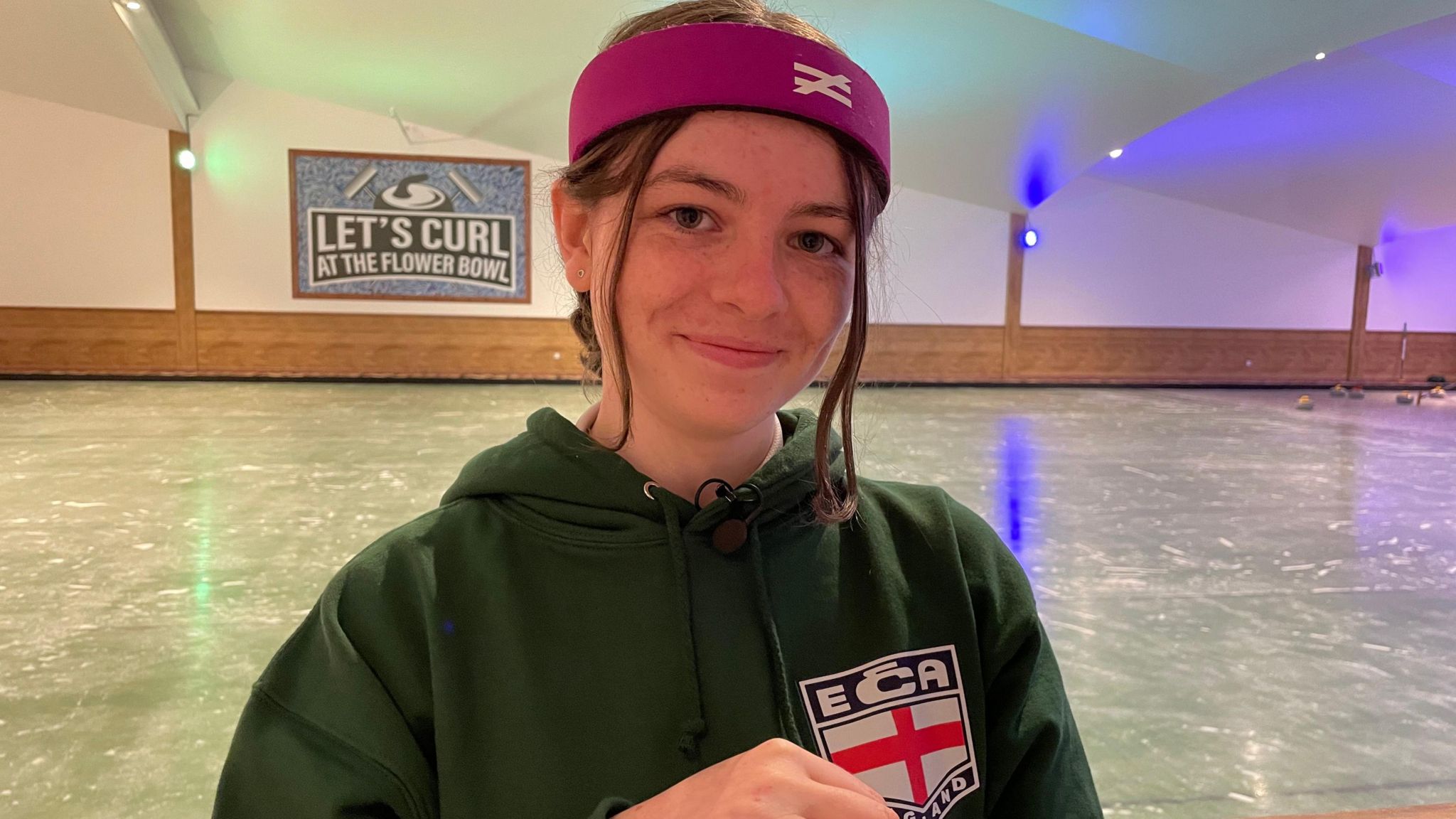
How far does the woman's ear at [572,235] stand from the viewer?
32.3 inches

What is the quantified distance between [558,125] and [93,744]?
740 cm

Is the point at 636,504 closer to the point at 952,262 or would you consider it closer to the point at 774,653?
the point at 774,653

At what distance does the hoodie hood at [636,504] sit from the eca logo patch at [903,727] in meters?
0.04

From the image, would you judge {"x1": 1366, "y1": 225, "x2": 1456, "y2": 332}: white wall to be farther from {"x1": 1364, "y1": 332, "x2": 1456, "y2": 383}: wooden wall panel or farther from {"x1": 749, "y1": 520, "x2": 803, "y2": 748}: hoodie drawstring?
{"x1": 749, "y1": 520, "x2": 803, "y2": 748}: hoodie drawstring

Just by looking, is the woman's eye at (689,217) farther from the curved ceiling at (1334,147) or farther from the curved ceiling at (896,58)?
the curved ceiling at (1334,147)

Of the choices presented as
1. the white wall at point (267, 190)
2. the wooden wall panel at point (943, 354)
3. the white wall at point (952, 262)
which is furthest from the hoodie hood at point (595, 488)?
the wooden wall panel at point (943, 354)

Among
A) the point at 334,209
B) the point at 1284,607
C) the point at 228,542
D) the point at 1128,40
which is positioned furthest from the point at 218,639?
the point at 334,209

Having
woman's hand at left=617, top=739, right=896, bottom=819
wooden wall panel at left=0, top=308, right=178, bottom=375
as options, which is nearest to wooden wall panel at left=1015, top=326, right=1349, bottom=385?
wooden wall panel at left=0, top=308, right=178, bottom=375

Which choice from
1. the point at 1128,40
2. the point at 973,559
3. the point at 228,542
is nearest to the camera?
the point at 973,559

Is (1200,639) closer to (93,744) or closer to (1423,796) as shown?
(1423,796)

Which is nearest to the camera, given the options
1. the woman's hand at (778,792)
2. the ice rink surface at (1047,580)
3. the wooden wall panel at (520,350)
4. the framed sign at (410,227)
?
the woman's hand at (778,792)

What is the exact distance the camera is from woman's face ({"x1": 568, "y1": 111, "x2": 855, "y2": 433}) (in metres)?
0.71

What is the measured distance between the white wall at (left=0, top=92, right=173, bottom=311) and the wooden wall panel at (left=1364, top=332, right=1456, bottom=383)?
13643mm

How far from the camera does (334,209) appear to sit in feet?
29.6
